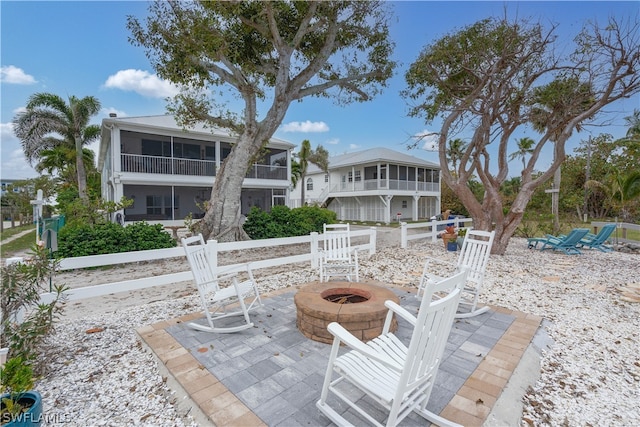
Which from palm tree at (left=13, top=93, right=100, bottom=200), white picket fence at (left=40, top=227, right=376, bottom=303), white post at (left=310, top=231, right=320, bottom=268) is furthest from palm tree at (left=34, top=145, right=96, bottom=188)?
white post at (left=310, top=231, right=320, bottom=268)

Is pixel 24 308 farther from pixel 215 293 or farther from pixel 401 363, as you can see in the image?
pixel 401 363

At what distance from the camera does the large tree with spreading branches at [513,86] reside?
7.23m

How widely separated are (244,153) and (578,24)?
9637mm

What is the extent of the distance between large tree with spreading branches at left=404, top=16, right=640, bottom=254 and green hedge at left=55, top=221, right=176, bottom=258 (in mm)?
8529

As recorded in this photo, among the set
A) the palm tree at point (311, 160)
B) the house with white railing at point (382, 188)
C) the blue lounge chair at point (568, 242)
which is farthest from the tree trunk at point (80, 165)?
the blue lounge chair at point (568, 242)

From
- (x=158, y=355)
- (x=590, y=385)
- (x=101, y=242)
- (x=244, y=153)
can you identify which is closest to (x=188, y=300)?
(x=158, y=355)

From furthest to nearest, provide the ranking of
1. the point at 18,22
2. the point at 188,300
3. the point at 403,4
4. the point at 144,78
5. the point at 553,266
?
the point at 144,78, the point at 403,4, the point at 553,266, the point at 188,300, the point at 18,22

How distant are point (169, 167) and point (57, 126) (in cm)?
838

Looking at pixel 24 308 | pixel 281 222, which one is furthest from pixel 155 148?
pixel 24 308

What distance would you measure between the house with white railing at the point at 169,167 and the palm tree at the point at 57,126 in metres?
1.47

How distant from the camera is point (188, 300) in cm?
482

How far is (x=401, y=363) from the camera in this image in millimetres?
2029

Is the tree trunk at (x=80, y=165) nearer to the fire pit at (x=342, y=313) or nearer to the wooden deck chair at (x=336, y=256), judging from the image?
the wooden deck chair at (x=336, y=256)

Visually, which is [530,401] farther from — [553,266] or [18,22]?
[18,22]
